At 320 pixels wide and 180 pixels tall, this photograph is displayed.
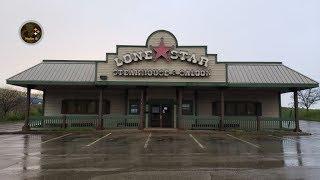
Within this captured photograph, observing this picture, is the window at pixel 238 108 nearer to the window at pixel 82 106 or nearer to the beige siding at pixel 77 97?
the beige siding at pixel 77 97

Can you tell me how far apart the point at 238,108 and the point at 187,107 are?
425 centimetres

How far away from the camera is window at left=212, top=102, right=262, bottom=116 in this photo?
3162 centimetres

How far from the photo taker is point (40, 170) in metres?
11.7

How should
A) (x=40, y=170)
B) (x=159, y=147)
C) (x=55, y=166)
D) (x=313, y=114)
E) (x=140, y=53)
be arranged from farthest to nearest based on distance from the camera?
(x=313, y=114), (x=140, y=53), (x=159, y=147), (x=55, y=166), (x=40, y=170)

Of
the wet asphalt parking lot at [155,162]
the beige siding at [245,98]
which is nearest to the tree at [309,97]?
the beige siding at [245,98]

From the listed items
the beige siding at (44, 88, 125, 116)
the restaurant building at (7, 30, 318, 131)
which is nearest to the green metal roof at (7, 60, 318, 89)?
the restaurant building at (7, 30, 318, 131)

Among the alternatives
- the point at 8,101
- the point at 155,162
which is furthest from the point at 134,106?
the point at 8,101

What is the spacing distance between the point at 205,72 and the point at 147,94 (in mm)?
5493

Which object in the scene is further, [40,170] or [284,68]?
[284,68]

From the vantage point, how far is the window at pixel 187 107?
104 feet

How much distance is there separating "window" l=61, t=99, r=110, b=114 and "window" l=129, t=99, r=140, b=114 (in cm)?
189

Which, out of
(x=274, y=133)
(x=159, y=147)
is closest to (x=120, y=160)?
(x=159, y=147)

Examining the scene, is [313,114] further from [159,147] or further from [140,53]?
[159,147]

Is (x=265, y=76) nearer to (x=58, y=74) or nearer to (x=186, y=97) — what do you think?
(x=186, y=97)
